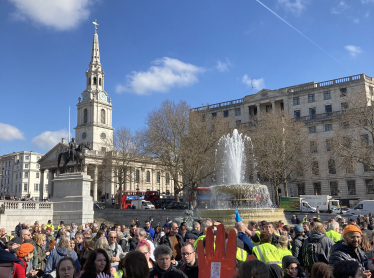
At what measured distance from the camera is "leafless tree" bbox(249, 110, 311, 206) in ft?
146

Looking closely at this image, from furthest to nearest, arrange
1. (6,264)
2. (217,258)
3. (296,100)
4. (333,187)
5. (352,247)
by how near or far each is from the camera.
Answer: (296,100)
(333,187)
(352,247)
(217,258)
(6,264)

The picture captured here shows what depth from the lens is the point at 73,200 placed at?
92.8ft

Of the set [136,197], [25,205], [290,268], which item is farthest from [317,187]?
[290,268]

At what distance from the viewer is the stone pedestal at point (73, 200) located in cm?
2772

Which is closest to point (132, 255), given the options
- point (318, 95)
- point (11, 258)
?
point (11, 258)

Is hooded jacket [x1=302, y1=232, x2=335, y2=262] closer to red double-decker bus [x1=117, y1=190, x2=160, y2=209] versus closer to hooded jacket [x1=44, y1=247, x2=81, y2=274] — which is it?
hooded jacket [x1=44, y1=247, x2=81, y2=274]

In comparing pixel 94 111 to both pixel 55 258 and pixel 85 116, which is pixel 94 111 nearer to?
pixel 85 116

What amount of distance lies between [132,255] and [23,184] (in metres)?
128

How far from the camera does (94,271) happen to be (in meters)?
5.22

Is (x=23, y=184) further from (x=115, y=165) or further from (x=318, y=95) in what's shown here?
(x=318, y=95)

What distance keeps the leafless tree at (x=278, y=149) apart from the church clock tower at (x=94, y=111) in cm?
5421

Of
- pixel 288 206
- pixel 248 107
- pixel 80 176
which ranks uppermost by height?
pixel 248 107

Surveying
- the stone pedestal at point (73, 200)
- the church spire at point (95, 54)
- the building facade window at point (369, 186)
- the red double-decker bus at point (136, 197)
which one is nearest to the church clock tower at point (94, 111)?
the church spire at point (95, 54)

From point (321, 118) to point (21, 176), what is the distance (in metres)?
99.4
